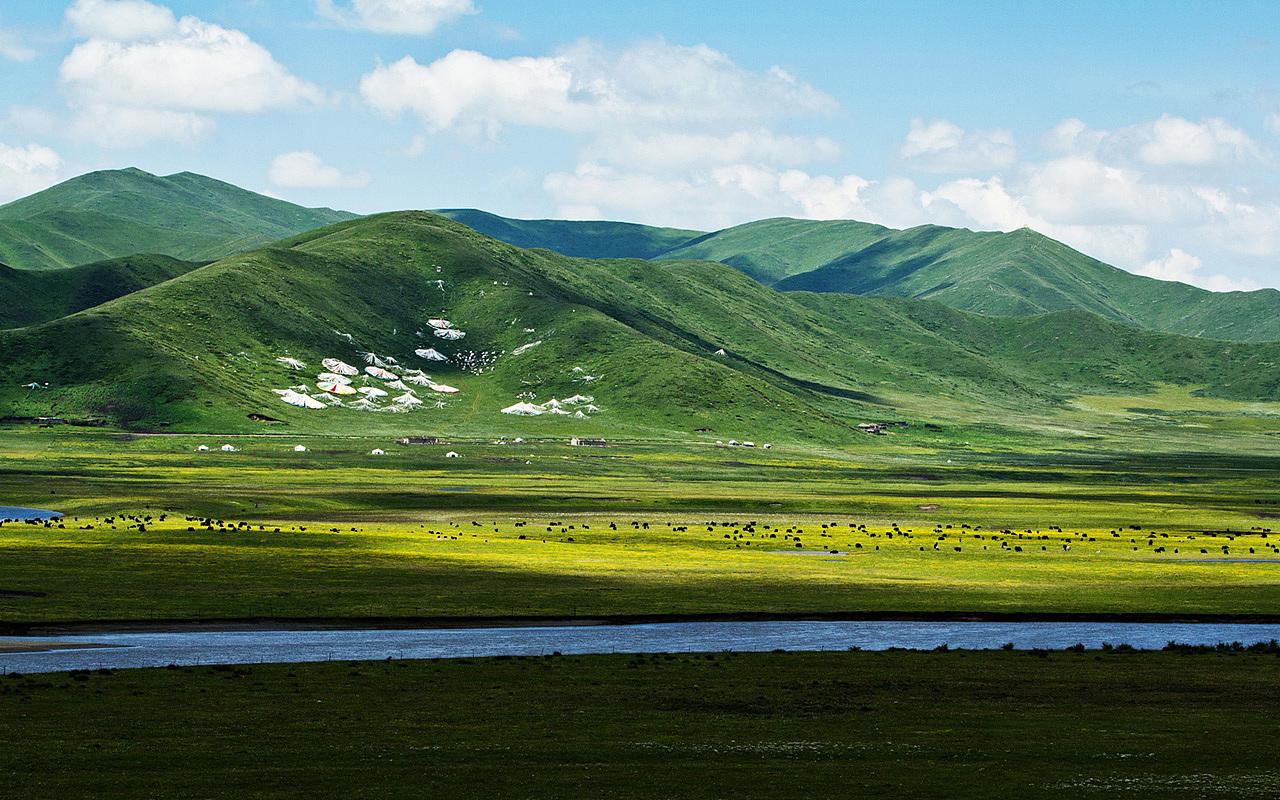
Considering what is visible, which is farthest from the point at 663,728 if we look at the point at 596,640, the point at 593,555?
the point at 593,555

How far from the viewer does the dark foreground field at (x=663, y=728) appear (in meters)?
38.8

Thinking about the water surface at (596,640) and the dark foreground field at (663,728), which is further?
the water surface at (596,640)

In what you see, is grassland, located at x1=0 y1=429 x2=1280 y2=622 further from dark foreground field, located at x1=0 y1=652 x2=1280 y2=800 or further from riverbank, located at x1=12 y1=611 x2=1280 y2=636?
dark foreground field, located at x1=0 y1=652 x2=1280 y2=800

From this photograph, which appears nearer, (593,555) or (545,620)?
(545,620)

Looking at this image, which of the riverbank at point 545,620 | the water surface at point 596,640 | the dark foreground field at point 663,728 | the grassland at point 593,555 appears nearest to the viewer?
the dark foreground field at point 663,728

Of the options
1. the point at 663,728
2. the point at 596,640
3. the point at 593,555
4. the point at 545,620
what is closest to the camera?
the point at 663,728

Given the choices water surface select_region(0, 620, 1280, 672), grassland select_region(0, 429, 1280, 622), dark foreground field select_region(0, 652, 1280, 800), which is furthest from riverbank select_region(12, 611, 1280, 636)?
dark foreground field select_region(0, 652, 1280, 800)

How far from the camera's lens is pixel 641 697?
180 feet

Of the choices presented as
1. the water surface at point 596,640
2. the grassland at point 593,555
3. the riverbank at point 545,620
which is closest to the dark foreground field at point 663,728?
the water surface at point 596,640

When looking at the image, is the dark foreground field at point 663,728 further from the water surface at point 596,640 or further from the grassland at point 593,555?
the grassland at point 593,555

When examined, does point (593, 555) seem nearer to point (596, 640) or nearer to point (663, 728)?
point (596, 640)

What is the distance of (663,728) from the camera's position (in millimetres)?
48469

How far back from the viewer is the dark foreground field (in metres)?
38.8

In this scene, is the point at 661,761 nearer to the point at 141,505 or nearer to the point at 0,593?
the point at 0,593
